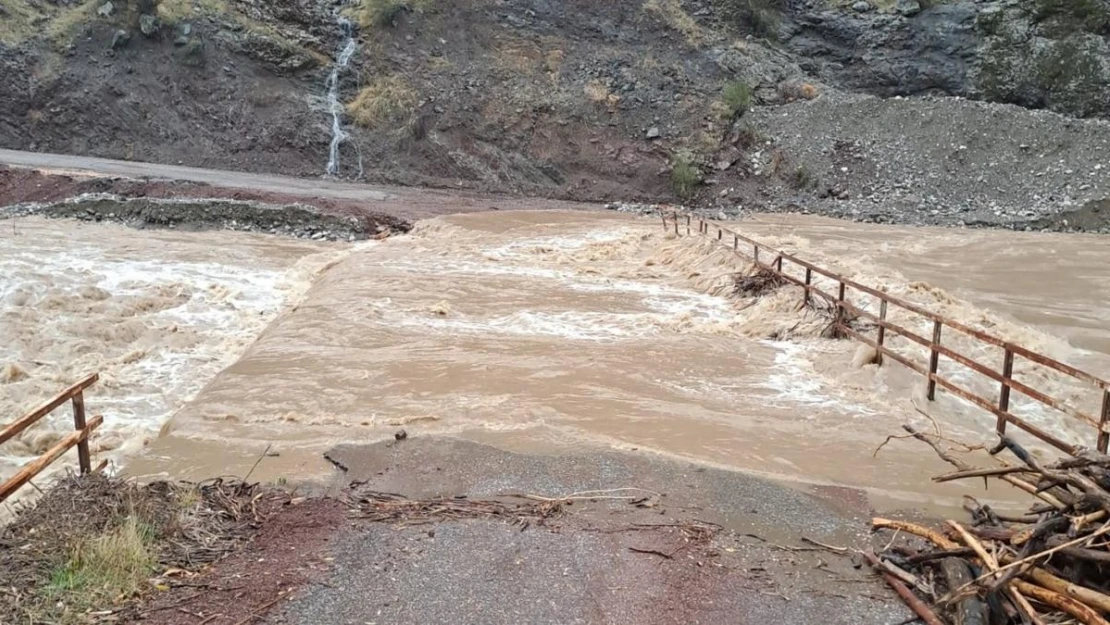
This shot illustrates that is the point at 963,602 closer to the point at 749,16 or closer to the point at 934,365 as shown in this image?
the point at 934,365

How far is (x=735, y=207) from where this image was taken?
28.2 m

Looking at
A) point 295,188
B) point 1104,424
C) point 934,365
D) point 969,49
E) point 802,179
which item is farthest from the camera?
point 969,49

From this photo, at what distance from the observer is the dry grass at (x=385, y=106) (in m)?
31.2

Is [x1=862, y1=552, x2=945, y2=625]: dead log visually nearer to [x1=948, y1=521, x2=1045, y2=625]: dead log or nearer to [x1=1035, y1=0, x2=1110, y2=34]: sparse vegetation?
[x1=948, y1=521, x2=1045, y2=625]: dead log

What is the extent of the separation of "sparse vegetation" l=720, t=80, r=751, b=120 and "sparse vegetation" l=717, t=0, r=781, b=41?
650 cm

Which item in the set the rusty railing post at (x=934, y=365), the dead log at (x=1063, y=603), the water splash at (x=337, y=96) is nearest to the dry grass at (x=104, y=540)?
the dead log at (x=1063, y=603)

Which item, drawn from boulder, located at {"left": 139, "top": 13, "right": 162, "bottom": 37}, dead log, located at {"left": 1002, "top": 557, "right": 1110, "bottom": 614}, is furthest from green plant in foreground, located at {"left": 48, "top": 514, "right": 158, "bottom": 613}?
boulder, located at {"left": 139, "top": 13, "right": 162, "bottom": 37}

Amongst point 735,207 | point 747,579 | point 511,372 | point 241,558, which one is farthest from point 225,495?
point 735,207

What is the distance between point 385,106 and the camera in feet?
104

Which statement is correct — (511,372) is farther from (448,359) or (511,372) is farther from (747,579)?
(747,579)

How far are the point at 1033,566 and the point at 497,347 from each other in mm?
7789

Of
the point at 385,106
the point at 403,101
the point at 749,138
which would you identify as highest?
the point at 403,101

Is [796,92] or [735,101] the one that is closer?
[735,101]

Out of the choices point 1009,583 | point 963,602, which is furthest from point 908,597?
point 1009,583
